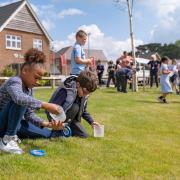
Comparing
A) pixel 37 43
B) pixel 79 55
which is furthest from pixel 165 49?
pixel 79 55

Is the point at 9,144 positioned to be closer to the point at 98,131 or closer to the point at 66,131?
the point at 66,131

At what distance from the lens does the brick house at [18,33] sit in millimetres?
38438

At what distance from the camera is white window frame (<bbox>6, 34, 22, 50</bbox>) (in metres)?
38.8

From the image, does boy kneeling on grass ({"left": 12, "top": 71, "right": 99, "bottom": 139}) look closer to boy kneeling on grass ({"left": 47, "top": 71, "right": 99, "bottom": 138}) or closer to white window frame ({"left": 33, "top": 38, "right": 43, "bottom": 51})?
boy kneeling on grass ({"left": 47, "top": 71, "right": 99, "bottom": 138})

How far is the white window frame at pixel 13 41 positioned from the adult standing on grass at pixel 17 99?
35.2 m

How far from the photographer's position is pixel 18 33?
131ft

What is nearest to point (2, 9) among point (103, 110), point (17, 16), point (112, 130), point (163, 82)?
point (17, 16)

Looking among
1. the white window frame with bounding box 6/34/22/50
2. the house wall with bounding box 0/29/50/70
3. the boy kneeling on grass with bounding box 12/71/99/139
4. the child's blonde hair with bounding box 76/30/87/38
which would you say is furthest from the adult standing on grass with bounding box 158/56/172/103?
the white window frame with bounding box 6/34/22/50

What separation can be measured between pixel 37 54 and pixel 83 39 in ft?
11.8

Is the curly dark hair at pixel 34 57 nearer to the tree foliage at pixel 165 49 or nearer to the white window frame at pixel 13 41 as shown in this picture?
the white window frame at pixel 13 41

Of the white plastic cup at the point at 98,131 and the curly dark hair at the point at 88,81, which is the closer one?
the curly dark hair at the point at 88,81

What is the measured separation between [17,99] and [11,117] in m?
0.36

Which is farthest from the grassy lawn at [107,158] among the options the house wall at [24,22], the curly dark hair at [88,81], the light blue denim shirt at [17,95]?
the house wall at [24,22]

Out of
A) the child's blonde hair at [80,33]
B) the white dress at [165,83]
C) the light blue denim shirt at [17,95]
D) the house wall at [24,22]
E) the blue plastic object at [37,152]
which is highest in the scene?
the house wall at [24,22]
